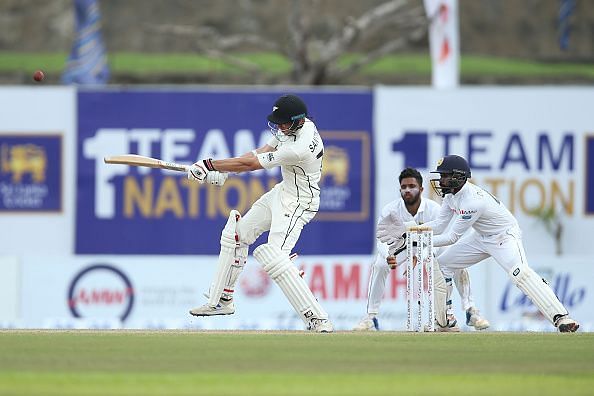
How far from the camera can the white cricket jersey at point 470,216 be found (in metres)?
12.9

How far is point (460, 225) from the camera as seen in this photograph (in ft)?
42.4

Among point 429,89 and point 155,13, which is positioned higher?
point 155,13

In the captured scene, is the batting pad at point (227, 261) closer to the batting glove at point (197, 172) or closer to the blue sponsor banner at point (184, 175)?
the batting glove at point (197, 172)

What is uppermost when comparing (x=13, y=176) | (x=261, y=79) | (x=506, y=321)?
(x=261, y=79)

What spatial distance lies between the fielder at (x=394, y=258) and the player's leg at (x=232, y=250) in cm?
170

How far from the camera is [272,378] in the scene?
29.6 ft

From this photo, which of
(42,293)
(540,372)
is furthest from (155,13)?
(540,372)

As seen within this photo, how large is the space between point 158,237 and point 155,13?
34.4 feet

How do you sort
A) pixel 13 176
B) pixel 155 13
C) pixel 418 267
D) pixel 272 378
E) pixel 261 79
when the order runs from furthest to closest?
pixel 155 13 < pixel 261 79 < pixel 13 176 < pixel 418 267 < pixel 272 378

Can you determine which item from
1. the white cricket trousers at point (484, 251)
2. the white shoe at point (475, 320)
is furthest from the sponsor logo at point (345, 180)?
A: the white cricket trousers at point (484, 251)

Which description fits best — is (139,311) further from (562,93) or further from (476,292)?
(562,93)

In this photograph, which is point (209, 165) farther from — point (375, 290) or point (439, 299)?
point (375, 290)

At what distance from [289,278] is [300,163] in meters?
0.93

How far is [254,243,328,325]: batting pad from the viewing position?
39.5 ft
